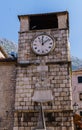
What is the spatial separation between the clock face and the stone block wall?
1.68m

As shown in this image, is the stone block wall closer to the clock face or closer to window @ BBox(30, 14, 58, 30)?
the clock face

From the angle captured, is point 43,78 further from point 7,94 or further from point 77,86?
point 77,86

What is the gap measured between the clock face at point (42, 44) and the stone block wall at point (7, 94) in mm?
1680

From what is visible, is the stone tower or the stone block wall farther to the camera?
the stone block wall

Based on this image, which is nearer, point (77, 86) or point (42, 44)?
point (42, 44)

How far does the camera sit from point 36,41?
49.4ft

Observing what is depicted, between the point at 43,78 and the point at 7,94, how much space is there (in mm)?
2228

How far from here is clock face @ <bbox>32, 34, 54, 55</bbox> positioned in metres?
14.7

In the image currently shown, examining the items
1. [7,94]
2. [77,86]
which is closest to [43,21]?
[7,94]

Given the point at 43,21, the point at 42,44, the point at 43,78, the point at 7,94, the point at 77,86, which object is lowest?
the point at 7,94

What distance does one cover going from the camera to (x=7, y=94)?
14.2 m

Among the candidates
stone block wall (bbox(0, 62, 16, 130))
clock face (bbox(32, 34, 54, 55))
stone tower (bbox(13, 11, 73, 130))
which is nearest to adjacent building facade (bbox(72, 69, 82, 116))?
stone tower (bbox(13, 11, 73, 130))

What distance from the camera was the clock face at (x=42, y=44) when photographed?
14.7m

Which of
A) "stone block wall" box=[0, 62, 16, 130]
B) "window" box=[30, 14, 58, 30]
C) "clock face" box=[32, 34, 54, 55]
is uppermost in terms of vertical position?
"window" box=[30, 14, 58, 30]
